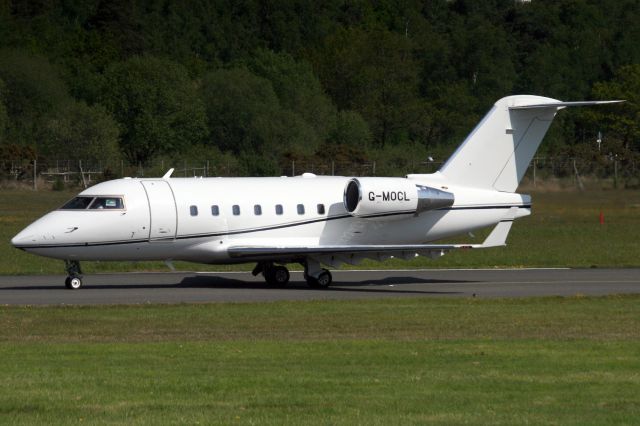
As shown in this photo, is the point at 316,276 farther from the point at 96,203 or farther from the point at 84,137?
the point at 84,137

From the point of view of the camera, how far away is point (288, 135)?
88.8 metres

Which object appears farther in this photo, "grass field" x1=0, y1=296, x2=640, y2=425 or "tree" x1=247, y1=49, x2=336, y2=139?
"tree" x1=247, y1=49, x2=336, y2=139

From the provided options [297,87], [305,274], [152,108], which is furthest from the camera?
[297,87]

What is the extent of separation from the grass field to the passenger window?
15.0ft

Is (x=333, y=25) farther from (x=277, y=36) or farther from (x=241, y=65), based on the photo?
(x=241, y=65)

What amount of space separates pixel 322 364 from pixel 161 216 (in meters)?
13.3

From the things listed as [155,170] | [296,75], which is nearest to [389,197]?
[155,170]

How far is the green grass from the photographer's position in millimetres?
37125

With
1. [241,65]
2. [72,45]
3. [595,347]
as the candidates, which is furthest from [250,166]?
[595,347]

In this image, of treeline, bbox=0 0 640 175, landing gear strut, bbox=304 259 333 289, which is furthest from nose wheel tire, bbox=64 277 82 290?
treeline, bbox=0 0 640 175

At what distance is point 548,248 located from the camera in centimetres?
4212

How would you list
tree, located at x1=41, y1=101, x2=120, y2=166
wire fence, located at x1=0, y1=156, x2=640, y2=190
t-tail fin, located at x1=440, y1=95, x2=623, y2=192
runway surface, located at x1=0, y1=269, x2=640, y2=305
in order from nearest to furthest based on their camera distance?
runway surface, located at x1=0, y1=269, x2=640, y2=305
t-tail fin, located at x1=440, y1=95, x2=623, y2=192
wire fence, located at x1=0, y1=156, x2=640, y2=190
tree, located at x1=41, y1=101, x2=120, y2=166

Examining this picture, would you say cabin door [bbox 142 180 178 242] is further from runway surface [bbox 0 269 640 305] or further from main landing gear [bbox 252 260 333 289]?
main landing gear [bbox 252 260 333 289]

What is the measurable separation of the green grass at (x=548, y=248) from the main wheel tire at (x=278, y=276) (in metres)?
5.49
